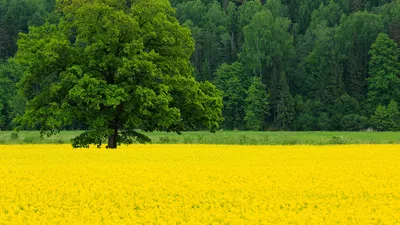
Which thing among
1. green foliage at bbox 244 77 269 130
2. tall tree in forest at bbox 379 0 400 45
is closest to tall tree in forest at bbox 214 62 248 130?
green foliage at bbox 244 77 269 130

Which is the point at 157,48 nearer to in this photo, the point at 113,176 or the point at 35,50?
the point at 35,50

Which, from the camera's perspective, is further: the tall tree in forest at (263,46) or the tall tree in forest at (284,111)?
the tall tree in forest at (263,46)

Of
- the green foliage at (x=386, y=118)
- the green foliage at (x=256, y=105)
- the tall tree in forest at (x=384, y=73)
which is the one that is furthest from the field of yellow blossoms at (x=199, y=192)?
the tall tree in forest at (x=384, y=73)

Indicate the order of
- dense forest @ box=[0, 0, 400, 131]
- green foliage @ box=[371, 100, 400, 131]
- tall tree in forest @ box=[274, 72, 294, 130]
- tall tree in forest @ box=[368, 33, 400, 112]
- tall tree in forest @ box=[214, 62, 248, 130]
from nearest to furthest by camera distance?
green foliage @ box=[371, 100, 400, 131] < tall tree in forest @ box=[274, 72, 294, 130] < dense forest @ box=[0, 0, 400, 131] < tall tree in forest @ box=[368, 33, 400, 112] < tall tree in forest @ box=[214, 62, 248, 130]

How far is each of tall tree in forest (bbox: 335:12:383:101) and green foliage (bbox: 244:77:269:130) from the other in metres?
16.7

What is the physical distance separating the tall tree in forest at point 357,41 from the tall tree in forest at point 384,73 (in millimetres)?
4263

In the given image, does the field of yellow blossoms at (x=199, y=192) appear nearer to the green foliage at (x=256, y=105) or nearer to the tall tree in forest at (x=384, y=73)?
the green foliage at (x=256, y=105)

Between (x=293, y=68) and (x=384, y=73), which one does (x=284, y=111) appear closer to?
(x=293, y=68)

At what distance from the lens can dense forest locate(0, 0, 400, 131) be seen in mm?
98062

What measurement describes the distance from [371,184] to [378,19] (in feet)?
332

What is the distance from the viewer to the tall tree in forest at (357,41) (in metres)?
110

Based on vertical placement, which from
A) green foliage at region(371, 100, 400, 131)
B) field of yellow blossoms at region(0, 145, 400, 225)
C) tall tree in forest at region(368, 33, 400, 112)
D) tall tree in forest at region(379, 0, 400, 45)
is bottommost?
field of yellow blossoms at region(0, 145, 400, 225)

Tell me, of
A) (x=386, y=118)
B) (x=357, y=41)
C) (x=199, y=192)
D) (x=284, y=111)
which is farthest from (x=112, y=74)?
(x=357, y=41)

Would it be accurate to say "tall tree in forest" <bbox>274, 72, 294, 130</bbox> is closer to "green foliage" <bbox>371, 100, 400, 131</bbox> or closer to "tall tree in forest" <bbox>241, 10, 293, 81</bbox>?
"tall tree in forest" <bbox>241, 10, 293, 81</bbox>
